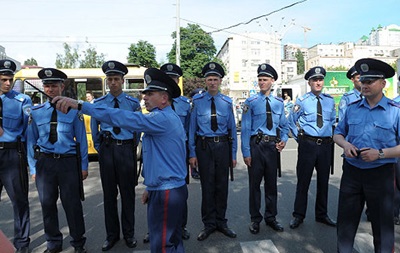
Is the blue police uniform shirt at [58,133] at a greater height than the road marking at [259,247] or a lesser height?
greater

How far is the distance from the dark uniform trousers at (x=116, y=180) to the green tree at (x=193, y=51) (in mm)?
37909

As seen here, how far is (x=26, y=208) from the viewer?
3.85 meters

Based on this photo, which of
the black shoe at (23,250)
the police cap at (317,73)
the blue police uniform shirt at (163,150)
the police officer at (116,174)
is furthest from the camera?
the police cap at (317,73)

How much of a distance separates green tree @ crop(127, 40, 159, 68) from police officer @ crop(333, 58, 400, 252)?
125 feet

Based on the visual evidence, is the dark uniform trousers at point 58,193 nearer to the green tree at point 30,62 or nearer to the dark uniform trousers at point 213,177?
the dark uniform trousers at point 213,177

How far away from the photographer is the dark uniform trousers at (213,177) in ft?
14.1

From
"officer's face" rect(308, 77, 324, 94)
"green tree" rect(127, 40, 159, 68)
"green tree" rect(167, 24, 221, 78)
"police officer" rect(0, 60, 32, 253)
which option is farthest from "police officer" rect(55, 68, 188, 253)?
"green tree" rect(167, 24, 221, 78)

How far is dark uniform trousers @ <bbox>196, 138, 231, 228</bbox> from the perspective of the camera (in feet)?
14.1

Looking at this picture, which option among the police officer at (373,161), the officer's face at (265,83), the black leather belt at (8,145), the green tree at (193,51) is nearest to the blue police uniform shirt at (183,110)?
the officer's face at (265,83)

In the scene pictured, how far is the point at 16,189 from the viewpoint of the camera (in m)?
3.78

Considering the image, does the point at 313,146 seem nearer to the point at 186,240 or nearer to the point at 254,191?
the point at 254,191

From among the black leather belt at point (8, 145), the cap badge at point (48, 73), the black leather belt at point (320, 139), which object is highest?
the cap badge at point (48, 73)

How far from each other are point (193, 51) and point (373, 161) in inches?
1655

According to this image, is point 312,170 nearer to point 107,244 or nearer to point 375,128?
point 375,128
